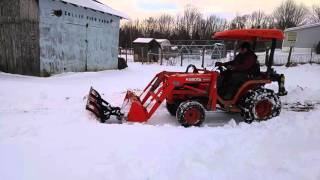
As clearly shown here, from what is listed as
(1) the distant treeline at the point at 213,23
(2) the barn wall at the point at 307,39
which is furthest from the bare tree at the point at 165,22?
(2) the barn wall at the point at 307,39

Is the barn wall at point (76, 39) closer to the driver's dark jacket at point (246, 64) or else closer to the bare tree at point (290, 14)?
the driver's dark jacket at point (246, 64)

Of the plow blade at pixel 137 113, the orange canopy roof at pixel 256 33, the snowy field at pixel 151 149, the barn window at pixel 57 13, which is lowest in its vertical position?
the snowy field at pixel 151 149

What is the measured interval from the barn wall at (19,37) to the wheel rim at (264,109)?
1000 centimetres

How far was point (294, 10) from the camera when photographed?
81062 millimetres

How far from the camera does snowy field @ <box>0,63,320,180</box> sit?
15.3 feet

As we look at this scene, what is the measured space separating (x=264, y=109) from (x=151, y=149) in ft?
11.6

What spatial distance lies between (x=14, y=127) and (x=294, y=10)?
83.1 metres

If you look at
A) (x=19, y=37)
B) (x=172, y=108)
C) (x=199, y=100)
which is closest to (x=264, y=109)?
(x=199, y=100)

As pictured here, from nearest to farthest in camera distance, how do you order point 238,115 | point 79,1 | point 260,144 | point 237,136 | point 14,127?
point 260,144
point 237,136
point 14,127
point 238,115
point 79,1

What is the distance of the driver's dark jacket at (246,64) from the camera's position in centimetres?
812

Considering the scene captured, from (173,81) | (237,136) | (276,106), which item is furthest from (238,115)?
(237,136)

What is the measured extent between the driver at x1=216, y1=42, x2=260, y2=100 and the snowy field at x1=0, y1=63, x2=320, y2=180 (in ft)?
2.48

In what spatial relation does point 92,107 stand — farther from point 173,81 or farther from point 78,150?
point 78,150

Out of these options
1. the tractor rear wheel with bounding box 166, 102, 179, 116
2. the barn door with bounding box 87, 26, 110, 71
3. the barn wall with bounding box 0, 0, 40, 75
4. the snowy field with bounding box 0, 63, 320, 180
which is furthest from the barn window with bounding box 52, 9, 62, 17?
the tractor rear wheel with bounding box 166, 102, 179, 116
